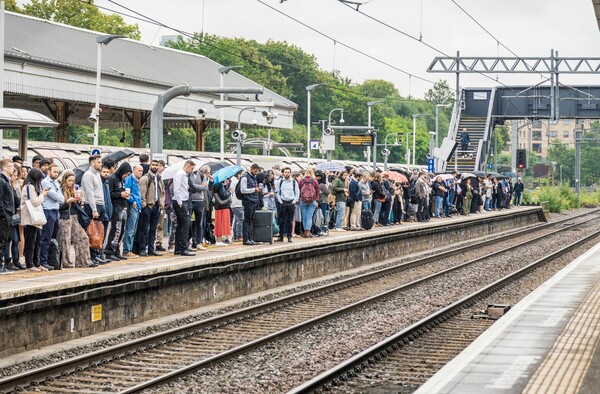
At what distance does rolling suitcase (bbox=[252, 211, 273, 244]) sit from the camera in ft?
79.6

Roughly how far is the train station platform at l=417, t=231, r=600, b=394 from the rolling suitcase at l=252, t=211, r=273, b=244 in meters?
8.19

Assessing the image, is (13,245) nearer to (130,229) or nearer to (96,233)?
(96,233)

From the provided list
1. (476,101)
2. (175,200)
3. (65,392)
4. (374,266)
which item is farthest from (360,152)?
(65,392)

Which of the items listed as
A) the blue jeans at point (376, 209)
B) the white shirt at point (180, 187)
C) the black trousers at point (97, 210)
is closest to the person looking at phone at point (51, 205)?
the black trousers at point (97, 210)

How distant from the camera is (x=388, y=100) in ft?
552

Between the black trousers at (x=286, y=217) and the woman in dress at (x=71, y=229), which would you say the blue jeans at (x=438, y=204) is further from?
the woman in dress at (x=71, y=229)

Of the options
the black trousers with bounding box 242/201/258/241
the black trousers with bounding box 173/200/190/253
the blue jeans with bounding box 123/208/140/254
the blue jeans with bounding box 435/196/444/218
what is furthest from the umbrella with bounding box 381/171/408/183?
the blue jeans with bounding box 123/208/140/254

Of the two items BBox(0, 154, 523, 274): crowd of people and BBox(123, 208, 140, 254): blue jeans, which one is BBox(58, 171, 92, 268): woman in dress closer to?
BBox(0, 154, 523, 274): crowd of people

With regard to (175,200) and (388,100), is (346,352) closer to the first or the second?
(175,200)

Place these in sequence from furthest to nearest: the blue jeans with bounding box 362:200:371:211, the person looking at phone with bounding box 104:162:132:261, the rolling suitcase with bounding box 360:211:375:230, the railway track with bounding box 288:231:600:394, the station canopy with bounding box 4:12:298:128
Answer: the station canopy with bounding box 4:12:298:128 < the blue jeans with bounding box 362:200:371:211 < the rolling suitcase with bounding box 360:211:375:230 < the person looking at phone with bounding box 104:162:132:261 < the railway track with bounding box 288:231:600:394

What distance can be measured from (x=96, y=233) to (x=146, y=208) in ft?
6.52

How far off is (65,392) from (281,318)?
22.0 ft

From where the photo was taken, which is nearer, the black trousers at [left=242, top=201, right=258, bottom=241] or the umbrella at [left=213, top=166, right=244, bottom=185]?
Answer: the umbrella at [left=213, top=166, right=244, bottom=185]

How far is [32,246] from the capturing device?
16.5 metres
